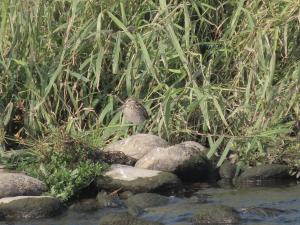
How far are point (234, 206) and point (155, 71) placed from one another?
74.4 inches

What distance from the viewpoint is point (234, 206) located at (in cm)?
674

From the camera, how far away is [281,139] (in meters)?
7.71

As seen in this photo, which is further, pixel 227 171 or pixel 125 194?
pixel 227 171

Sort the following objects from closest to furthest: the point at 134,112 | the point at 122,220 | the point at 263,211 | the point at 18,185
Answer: the point at 122,220
the point at 263,211
the point at 18,185
the point at 134,112

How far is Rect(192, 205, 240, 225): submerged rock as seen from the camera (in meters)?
6.21

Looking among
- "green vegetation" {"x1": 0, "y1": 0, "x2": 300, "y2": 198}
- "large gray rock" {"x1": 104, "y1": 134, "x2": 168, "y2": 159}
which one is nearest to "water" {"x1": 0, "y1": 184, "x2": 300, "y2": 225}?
"green vegetation" {"x1": 0, "y1": 0, "x2": 300, "y2": 198}

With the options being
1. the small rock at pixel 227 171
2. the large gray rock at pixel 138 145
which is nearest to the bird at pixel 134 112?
the large gray rock at pixel 138 145

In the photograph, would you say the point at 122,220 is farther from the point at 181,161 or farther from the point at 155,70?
the point at 155,70

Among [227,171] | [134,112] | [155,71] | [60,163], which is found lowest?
[227,171]

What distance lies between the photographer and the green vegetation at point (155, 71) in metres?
7.94

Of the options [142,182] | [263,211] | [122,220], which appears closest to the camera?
[122,220]

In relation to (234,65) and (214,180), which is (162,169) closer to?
A: (214,180)

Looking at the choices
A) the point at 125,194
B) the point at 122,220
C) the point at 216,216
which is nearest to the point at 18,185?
the point at 125,194

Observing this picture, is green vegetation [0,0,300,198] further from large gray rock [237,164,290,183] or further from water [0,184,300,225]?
water [0,184,300,225]
